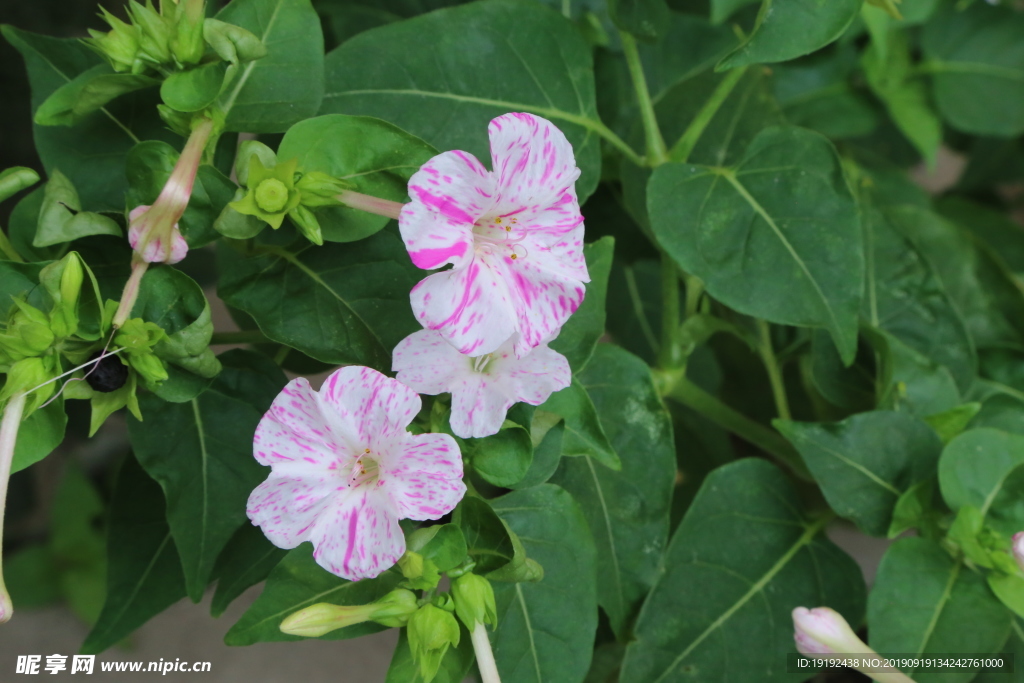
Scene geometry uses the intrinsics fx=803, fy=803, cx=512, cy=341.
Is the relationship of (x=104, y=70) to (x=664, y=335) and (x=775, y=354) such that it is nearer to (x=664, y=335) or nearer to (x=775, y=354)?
(x=664, y=335)

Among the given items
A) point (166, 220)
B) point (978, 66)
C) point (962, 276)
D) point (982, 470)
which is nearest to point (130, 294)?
point (166, 220)

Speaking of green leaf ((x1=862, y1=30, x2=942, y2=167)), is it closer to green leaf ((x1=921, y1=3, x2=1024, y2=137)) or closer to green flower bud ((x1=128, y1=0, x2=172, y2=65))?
green leaf ((x1=921, y1=3, x2=1024, y2=137))

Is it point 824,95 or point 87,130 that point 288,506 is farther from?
point 824,95

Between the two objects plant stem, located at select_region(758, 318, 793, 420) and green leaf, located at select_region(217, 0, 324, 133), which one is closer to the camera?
green leaf, located at select_region(217, 0, 324, 133)

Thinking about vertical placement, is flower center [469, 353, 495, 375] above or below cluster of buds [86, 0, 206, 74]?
below

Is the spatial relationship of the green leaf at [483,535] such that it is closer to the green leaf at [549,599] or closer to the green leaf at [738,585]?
the green leaf at [549,599]

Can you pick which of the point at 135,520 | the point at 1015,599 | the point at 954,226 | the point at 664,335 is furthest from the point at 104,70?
the point at 954,226

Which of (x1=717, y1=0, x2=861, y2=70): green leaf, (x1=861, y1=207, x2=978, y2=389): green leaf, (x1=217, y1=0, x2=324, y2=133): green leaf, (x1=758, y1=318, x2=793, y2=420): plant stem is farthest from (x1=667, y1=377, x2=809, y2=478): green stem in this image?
(x1=217, y1=0, x2=324, y2=133): green leaf
